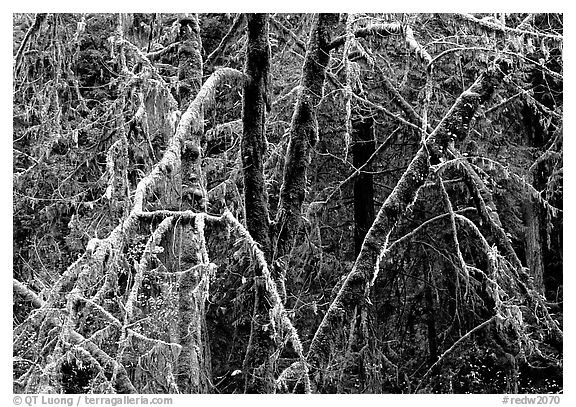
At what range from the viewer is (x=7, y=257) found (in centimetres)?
530

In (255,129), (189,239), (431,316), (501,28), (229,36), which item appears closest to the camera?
(501,28)

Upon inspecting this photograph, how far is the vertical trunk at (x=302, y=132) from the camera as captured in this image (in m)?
6.33

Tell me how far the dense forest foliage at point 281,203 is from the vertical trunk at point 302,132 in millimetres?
19

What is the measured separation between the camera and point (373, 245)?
621cm

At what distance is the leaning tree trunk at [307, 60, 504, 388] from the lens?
598 cm

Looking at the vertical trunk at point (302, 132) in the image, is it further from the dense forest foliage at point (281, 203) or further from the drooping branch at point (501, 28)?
the drooping branch at point (501, 28)

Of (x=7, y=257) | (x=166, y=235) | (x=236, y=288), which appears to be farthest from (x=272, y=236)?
(x=7, y=257)

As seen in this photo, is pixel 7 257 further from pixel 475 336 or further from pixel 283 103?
pixel 475 336

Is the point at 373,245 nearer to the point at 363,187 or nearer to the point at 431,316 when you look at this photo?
the point at 363,187

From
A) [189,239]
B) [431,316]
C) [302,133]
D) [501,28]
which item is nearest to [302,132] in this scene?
[302,133]

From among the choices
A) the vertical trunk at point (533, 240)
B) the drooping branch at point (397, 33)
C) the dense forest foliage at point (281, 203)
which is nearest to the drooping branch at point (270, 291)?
the dense forest foliage at point (281, 203)

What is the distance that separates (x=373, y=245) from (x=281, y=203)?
83 cm
